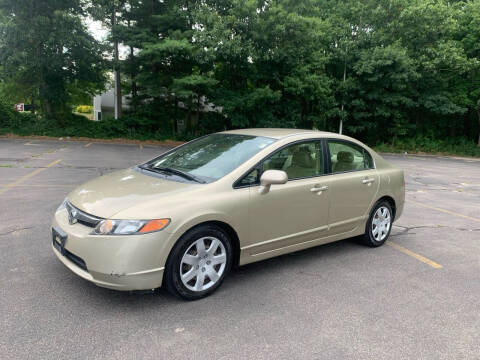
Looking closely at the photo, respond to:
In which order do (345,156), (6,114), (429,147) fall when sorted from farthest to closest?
(429,147), (6,114), (345,156)

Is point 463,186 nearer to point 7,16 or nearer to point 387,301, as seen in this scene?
point 387,301

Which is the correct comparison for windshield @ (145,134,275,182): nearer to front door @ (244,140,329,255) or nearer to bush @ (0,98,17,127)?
front door @ (244,140,329,255)

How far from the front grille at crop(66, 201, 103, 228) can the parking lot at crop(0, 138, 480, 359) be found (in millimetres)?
677

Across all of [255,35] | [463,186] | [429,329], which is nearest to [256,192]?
[429,329]

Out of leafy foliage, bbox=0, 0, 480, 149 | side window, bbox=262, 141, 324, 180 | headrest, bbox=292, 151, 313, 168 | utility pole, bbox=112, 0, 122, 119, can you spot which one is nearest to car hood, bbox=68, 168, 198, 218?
side window, bbox=262, 141, 324, 180

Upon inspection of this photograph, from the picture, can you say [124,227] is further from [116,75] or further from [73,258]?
[116,75]

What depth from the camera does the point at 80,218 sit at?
3363mm

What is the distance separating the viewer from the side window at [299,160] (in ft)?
13.5

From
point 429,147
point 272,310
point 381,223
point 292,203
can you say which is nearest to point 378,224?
point 381,223

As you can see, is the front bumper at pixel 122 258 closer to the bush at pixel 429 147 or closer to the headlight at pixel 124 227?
the headlight at pixel 124 227

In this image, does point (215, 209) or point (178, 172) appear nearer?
point (215, 209)

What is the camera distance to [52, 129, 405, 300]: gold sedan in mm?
3148

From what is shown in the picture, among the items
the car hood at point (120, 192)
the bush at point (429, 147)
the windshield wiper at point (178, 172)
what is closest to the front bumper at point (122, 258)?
the car hood at point (120, 192)

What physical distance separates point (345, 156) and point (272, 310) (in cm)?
232
